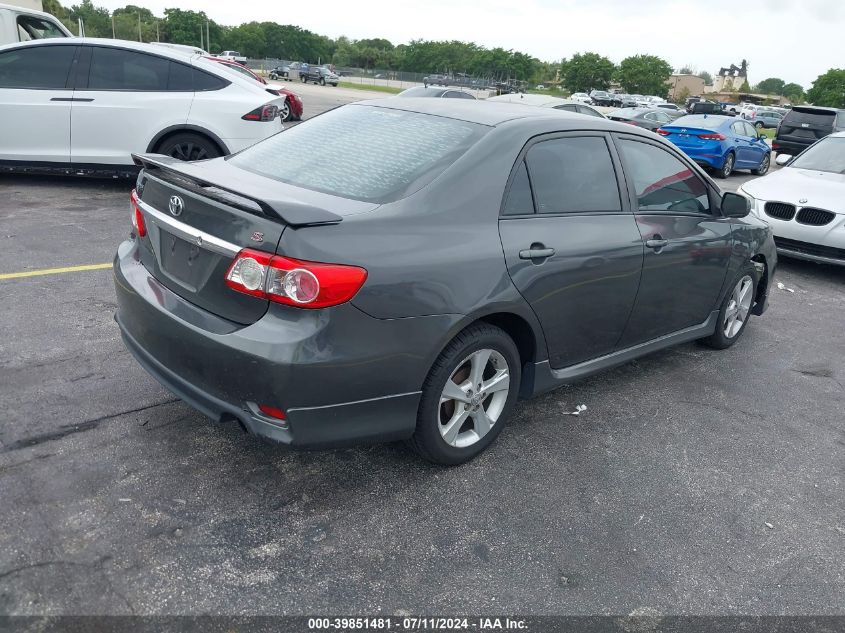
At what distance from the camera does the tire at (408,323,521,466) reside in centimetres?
309

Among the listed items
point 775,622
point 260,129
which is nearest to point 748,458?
point 775,622

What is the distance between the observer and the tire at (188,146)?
324 inches

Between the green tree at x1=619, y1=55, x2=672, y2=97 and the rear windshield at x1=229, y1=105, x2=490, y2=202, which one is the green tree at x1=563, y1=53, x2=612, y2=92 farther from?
the rear windshield at x1=229, y1=105, x2=490, y2=202

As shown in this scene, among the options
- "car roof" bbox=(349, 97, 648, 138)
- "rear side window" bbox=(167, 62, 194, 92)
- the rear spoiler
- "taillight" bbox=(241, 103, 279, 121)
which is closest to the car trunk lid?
the rear spoiler

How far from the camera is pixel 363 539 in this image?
286 centimetres

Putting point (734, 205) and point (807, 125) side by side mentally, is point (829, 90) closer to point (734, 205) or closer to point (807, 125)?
point (807, 125)

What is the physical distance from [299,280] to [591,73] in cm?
11259

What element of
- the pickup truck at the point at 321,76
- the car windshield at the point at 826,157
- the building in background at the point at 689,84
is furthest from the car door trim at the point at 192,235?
the building in background at the point at 689,84

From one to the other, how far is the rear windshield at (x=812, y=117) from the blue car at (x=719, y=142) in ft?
5.90

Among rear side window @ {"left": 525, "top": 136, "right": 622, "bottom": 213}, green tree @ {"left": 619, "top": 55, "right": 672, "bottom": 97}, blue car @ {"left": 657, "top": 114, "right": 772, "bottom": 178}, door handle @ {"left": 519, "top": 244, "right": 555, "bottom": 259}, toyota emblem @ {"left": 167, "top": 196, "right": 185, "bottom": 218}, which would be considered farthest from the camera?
green tree @ {"left": 619, "top": 55, "right": 672, "bottom": 97}

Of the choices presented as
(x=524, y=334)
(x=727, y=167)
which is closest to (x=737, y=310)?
(x=524, y=334)

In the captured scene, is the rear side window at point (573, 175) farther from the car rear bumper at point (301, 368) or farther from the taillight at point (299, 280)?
the taillight at point (299, 280)

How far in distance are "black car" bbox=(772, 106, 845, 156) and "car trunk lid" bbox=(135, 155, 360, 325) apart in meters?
18.8

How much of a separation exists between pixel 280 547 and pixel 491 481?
1.06 m
